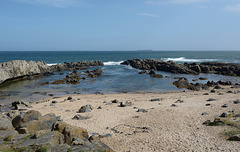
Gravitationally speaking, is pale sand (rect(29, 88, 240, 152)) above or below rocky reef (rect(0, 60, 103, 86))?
below

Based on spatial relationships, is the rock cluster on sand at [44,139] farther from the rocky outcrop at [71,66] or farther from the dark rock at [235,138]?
the rocky outcrop at [71,66]

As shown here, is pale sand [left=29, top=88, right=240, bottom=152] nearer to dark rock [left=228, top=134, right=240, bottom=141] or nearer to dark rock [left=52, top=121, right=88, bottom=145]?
dark rock [left=228, top=134, right=240, bottom=141]

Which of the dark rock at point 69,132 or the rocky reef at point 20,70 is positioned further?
the rocky reef at point 20,70

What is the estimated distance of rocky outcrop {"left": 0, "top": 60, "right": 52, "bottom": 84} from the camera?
125 ft

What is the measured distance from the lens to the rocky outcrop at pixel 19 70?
3806cm

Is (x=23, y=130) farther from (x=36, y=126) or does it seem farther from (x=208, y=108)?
(x=208, y=108)

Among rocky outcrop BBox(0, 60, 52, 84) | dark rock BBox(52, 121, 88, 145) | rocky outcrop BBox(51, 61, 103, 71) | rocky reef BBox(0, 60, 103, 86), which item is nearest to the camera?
dark rock BBox(52, 121, 88, 145)

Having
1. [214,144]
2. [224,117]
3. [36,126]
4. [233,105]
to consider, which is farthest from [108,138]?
[233,105]

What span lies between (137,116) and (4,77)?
32.6 metres

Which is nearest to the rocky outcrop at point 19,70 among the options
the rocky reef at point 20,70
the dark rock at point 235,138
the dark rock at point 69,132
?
the rocky reef at point 20,70

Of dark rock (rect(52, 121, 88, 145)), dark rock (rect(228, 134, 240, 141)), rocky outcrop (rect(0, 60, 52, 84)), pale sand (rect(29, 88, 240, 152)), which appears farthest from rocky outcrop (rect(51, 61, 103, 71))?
dark rock (rect(228, 134, 240, 141))

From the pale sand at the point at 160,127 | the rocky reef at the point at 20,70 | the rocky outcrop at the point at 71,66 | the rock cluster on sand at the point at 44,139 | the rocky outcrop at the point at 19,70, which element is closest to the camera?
the rock cluster on sand at the point at 44,139

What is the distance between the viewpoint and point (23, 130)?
29.6ft

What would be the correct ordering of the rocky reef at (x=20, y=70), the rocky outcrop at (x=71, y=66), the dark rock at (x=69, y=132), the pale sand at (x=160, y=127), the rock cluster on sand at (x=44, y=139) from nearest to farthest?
1. the rock cluster on sand at (x=44, y=139)
2. the dark rock at (x=69, y=132)
3. the pale sand at (x=160, y=127)
4. the rocky reef at (x=20, y=70)
5. the rocky outcrop at (x=71, y=66)
